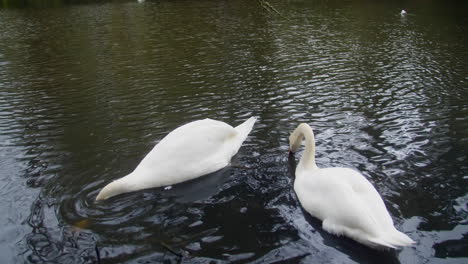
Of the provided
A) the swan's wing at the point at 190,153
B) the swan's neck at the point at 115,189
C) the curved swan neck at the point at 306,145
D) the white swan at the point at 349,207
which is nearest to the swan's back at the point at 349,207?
the white swan at the point at 349,207

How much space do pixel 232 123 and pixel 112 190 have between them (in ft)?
13.6

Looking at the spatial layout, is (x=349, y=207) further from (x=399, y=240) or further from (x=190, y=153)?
(x=190, y=153)

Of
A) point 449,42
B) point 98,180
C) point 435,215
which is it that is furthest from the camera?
point 449,42

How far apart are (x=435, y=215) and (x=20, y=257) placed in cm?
547

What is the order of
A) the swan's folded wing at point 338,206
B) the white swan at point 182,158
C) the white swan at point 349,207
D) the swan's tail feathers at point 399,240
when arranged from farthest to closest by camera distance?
the white swan at point 182,158
the swan's folded wing at point 338,206
the white swan at point 349,207
the swan's tail feathers at point 399,240

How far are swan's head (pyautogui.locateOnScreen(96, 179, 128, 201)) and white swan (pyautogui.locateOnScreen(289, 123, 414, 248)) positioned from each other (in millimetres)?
2674

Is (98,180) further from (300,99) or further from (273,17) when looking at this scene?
(273,17)

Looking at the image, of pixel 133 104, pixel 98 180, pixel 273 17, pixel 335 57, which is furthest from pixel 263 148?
pixel 273 17

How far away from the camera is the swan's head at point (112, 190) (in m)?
6.41

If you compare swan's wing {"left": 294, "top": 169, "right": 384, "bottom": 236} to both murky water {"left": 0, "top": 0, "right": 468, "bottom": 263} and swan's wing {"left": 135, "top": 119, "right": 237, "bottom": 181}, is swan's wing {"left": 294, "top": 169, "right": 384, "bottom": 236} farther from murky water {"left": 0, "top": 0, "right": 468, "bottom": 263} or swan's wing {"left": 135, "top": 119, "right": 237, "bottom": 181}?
swan's wing {"left": 135, "top": 119, "right": 237, "bottom": 181}

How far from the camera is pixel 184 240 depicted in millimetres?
5520

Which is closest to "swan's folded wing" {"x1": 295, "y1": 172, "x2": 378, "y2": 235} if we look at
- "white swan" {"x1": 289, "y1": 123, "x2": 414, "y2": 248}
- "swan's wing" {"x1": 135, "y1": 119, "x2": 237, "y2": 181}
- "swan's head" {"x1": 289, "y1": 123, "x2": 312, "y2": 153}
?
"white swan" {"x1": 289, "y1": 123, "x2": 414, "y2": 248}

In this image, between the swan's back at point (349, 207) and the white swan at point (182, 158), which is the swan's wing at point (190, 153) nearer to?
the white swan at point (182, 158)

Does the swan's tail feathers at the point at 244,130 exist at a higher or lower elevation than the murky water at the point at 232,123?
higher
